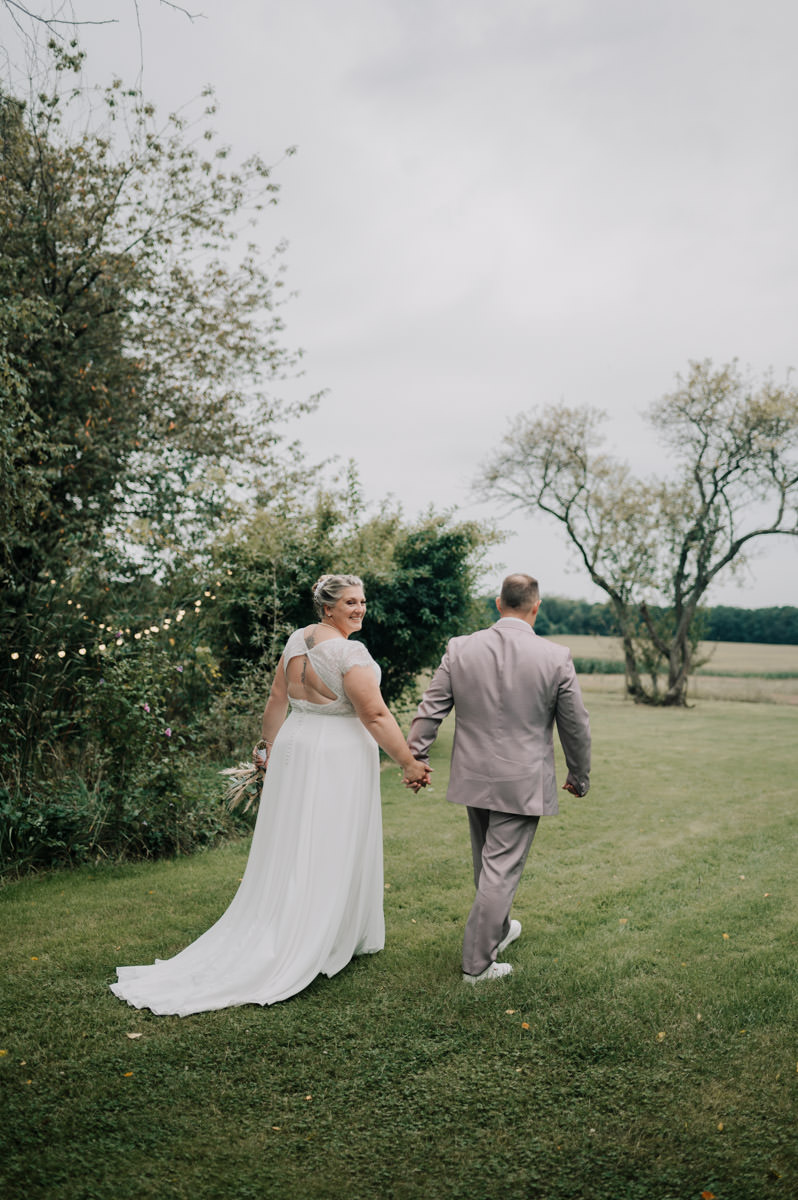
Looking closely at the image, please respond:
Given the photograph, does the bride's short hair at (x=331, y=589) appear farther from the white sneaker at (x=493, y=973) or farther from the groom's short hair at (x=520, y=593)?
the white sneaker at (x=493, y=973)

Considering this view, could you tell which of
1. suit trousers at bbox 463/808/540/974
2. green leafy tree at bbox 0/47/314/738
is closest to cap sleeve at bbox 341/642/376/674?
suit trousers at bbox 463/808/540/974

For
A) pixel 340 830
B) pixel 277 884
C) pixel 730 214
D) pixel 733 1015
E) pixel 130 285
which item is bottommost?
pixel 733 1015

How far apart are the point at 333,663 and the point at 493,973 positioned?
5.70ft

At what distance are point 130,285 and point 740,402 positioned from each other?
672 inches

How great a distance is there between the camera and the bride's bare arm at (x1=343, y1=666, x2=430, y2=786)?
4130mm

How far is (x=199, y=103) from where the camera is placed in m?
11.3

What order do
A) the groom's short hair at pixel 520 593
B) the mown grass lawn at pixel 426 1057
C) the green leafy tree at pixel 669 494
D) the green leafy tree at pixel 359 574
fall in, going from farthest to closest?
the green leafy tree at pixel 669 494 < the green leafy tree at pixel 359 574 < the groom's short hair at pixel 520 593 < the mown grass lawn at pixel 426 1057

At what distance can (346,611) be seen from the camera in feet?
14.2

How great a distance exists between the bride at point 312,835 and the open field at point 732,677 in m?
20.8

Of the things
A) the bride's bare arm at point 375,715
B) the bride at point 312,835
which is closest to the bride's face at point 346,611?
the bride at point 312,835

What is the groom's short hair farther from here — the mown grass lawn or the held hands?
the mown grass lawn

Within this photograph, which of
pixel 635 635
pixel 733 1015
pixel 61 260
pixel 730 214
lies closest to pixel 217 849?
pixel 733 1015

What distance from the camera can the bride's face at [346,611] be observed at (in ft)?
14.2

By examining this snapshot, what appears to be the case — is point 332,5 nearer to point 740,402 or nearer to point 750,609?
point 740,402
